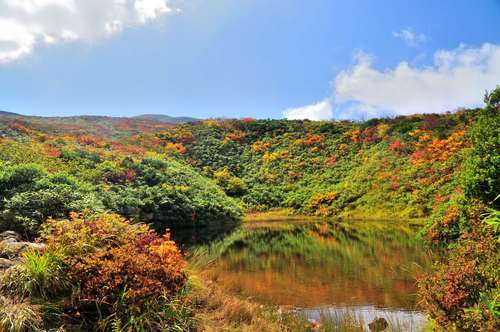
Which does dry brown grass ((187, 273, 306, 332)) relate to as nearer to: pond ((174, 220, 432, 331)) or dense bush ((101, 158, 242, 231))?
pond ((174, 220, 432, 331))

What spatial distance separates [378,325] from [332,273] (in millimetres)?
6504

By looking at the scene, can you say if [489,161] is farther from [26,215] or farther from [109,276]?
[26,215]

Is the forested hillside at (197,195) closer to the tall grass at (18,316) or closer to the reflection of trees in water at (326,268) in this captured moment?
the tall grass at (18,316)

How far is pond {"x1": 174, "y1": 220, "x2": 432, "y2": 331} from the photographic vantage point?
414 inches

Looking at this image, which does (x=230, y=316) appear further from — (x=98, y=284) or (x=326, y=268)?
(x=326, y=268)

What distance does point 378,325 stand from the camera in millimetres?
8695

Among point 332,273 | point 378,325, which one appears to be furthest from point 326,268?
point 378,325

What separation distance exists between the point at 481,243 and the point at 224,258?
13245 millimetres

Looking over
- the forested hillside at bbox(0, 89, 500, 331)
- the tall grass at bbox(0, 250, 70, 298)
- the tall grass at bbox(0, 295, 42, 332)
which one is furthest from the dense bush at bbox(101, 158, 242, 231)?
the tall grass at bbox(0, 295, 42, 332)

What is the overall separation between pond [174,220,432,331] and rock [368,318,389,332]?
149mm

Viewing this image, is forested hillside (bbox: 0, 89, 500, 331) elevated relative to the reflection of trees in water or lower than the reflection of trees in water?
elevated

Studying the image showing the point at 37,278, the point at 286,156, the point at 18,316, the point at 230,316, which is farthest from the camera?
the point at 286,156

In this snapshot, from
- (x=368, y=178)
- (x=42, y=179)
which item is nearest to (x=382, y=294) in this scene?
(x=42, y=179)

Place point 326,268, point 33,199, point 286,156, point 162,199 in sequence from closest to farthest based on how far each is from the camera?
point 33,199
point 326,268
point 162,199
point 286,156
